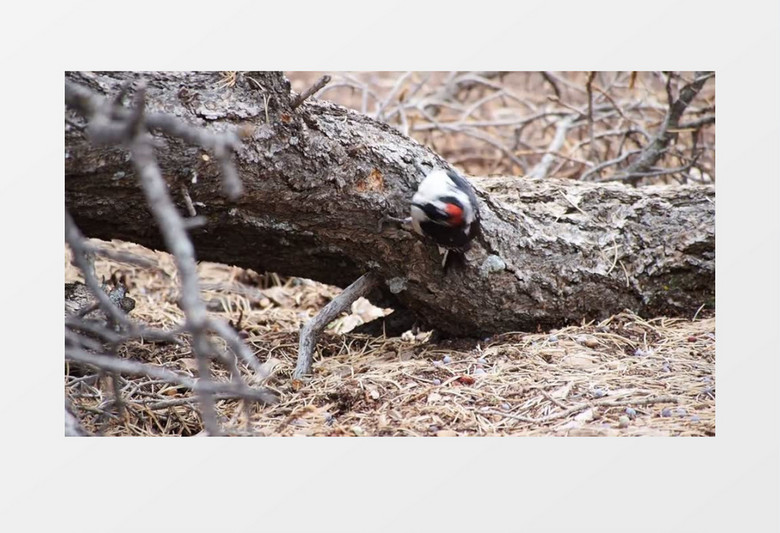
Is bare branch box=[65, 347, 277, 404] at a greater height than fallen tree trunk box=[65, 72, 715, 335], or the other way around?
fallen tree trunk box=[65, 72, 715, 335]

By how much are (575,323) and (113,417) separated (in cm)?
164

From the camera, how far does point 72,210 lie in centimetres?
204

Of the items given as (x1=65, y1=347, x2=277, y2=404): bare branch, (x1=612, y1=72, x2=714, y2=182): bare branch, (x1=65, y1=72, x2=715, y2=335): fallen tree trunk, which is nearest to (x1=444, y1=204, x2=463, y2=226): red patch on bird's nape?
(x1=65, y1=72, x2=715, y2=335): fallen tree trunk

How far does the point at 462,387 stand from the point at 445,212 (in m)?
0.54

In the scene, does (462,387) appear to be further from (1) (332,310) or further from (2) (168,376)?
(2) (168,376)

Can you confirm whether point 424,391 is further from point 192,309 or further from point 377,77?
point 377,77

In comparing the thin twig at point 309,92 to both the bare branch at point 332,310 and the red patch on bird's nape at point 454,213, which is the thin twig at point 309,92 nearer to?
the red patch on bird's nape at point 454,213

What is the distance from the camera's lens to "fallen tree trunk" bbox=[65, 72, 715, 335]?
79.5 inches

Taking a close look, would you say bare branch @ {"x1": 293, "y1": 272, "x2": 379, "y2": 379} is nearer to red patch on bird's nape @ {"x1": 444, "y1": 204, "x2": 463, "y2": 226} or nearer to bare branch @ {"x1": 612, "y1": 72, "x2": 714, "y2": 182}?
red patch on bird's nape @ {"x1": 444, "y1": 204, "x2": 463, "y2": 226}

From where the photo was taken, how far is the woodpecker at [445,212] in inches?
90.0

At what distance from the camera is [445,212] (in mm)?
2281

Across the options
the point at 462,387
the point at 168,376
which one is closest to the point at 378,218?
the point at 462,387

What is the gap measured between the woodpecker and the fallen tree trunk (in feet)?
0.23

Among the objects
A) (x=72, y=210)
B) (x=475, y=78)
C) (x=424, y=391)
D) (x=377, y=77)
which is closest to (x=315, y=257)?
(x=424, y=391)
